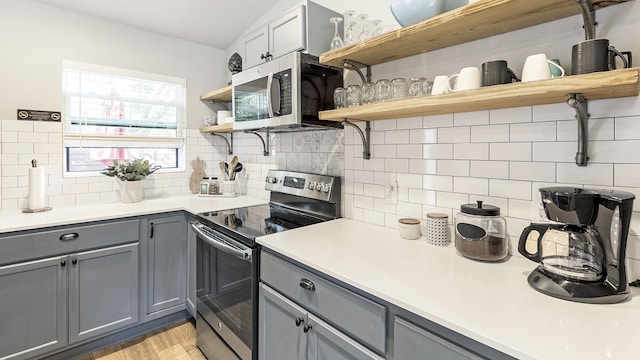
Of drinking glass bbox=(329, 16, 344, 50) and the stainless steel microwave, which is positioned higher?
drinking glass bbox=(329, 16, 344, 50)

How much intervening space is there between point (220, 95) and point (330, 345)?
7.69 feet

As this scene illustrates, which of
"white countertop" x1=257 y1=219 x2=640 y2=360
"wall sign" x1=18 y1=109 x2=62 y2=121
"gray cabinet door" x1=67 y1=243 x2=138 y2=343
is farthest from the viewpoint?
"wall sign" x1=18 y1=109 x2=62 y2=121

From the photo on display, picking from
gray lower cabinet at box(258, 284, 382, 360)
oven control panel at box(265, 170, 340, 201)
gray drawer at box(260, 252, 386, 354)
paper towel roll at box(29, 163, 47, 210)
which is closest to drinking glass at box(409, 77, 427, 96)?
oven control panel at box(265, 170, 340, 201)

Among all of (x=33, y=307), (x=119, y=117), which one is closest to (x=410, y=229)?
(x=33, y=307)

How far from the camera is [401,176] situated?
Answer: 66.6 inches

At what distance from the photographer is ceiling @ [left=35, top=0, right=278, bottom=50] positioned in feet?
7.72

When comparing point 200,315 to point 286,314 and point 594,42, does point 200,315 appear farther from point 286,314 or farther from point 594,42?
point 594,42

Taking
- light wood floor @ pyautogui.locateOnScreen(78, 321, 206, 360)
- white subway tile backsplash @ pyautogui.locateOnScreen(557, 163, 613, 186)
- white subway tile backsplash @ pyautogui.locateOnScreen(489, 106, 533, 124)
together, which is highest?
white subway tile backsplash @ pyautogui.locateOnScreen(489, 106, 533, 124)

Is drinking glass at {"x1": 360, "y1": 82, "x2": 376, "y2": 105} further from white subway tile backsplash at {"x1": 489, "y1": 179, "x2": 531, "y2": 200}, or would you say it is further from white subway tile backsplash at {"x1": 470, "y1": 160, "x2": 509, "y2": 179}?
white subway tile backsplash at {"x1": 489, "y1": 179, "x2": 531, "y2": 200}

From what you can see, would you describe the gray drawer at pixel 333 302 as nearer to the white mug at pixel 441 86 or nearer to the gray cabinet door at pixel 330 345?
the gray cabinet door at pixel 330 345

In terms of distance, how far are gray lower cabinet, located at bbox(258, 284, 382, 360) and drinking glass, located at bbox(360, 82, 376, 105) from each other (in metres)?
1.02

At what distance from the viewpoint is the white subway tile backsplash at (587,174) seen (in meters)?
1.05

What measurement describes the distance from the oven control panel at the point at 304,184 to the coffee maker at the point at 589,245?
1.15 m

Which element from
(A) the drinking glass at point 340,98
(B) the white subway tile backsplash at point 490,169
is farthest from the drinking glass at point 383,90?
(B) the white subway tile backsplash at point 490,169
